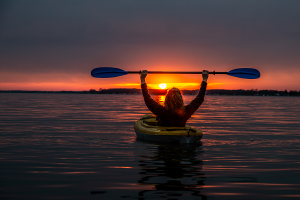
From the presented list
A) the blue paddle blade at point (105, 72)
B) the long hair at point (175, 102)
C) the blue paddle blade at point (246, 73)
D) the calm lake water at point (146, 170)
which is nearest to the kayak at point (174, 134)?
the calm lake water at point (146, 170)

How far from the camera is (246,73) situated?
13.1 meters

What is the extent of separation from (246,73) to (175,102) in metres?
4.87

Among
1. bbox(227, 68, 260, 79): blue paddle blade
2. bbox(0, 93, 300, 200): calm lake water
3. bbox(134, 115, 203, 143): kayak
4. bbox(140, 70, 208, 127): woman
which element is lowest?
bbox(0, 93, 300, 200): calm lake water

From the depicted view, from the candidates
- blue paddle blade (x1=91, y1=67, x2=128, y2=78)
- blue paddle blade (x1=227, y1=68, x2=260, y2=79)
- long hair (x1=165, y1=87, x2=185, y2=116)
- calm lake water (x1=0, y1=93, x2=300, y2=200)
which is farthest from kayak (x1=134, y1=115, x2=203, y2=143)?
blue paddle blade (x1=227, y1=68, x2=260, y2=79)

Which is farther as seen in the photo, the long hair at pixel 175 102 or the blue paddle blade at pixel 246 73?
the blue paddle blade at pixel 246 73

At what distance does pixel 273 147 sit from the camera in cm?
1051

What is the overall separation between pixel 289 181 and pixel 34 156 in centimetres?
677

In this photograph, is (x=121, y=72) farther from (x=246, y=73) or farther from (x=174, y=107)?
(x=246, y=73)

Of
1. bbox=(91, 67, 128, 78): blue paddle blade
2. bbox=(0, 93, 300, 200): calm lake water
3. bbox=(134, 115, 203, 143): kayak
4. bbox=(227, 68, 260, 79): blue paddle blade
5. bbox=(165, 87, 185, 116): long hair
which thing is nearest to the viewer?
bbox=(0, 93, 300, 200): calm lake water

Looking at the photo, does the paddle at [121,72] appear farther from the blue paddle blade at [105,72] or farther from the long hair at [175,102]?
the long hair at [175,102]

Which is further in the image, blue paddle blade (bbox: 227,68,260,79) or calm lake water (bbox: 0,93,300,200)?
blue paddle blade (bbox: 227,68,260,79)

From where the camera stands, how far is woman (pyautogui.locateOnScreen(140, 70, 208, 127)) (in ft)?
33.0

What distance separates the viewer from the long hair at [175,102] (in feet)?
32.9

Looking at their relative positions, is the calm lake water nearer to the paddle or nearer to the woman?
the woman
